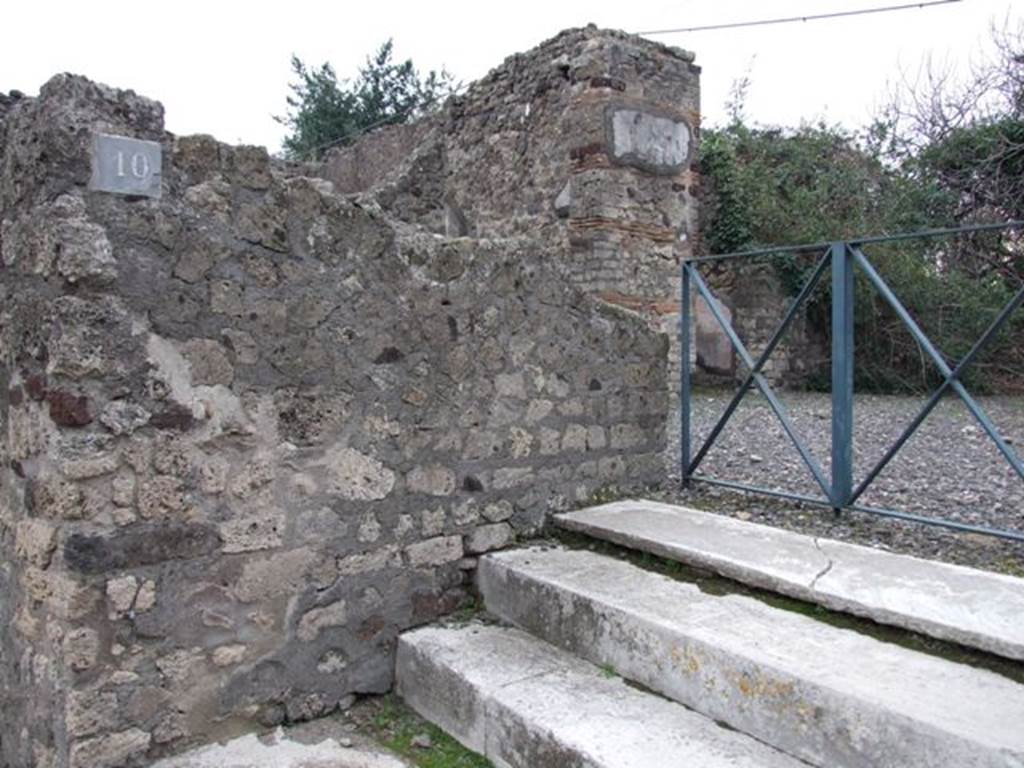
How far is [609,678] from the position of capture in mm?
2492

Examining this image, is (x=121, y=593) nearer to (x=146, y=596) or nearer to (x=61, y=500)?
(x=146, y=596)

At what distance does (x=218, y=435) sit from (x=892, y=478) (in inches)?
143

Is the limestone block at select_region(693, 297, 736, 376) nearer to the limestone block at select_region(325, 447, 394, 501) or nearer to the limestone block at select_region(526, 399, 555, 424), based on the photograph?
the limestone block at select_region(526, 399, 555, 424)

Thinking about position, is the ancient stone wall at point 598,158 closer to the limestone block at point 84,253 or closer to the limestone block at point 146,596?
the limestone block at point 84,253

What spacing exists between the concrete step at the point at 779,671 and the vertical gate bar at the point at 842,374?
3.57 ft

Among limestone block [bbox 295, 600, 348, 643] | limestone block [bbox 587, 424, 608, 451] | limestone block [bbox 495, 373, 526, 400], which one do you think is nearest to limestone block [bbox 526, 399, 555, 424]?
limestone block [bbox 495, 373, 526, 400]

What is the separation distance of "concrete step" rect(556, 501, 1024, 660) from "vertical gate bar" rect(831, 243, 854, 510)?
48cm

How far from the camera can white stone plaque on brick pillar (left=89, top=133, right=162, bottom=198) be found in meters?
2.29

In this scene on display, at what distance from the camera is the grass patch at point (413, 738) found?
8.05 ft

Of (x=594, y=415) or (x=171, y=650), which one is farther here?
(x=594, y=415)

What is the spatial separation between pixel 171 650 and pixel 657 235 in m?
6.59

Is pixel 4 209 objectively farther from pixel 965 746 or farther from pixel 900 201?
pixel 900 201

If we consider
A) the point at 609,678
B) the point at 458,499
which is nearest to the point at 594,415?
the point at 458,499

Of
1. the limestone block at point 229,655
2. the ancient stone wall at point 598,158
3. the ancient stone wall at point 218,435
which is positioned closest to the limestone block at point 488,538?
the ancient stone wall at point 218,435
